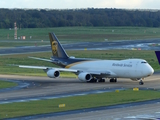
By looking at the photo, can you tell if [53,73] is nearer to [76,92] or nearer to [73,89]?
[73,89]

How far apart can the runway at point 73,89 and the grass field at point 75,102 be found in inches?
114

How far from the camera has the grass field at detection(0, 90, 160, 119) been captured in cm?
4153

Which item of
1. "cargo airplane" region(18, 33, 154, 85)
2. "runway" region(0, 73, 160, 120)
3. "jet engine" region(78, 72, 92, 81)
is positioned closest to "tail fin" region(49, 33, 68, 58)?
"cargo airplane" region(18, 33, 154, 85)

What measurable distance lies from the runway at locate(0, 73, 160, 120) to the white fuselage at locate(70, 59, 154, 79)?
4.40 feet

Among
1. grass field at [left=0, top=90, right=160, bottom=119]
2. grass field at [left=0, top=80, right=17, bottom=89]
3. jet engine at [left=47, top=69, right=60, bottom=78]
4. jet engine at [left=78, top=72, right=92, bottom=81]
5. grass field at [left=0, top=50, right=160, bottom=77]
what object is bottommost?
grass field at [left=0, top=90, right=160, bottom=119]

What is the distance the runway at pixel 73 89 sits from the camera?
3947 cm

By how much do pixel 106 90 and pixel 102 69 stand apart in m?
9.71

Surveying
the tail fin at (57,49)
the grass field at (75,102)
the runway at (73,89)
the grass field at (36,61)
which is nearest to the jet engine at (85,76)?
the runway at (73,89)

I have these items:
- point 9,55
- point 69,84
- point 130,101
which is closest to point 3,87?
point 69,84

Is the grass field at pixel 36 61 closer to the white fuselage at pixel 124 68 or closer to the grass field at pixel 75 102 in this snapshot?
the white fuselage at pixel 124 68

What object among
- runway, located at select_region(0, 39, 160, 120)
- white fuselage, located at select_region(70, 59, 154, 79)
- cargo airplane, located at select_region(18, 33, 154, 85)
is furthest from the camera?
cargo airplane, located at select_region(18, 33, 154, 85)

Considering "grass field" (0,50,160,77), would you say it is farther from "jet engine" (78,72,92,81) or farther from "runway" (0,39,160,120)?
"jet engine" (78,72,92,81)

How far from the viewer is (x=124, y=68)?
6438 cm

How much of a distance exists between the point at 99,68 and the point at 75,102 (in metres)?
20.6
